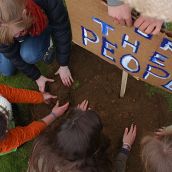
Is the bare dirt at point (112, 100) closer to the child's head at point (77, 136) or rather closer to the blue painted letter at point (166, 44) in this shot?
the child's head at point (77, 136)

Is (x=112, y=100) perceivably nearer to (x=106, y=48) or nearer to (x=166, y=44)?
(x=106, y=48)

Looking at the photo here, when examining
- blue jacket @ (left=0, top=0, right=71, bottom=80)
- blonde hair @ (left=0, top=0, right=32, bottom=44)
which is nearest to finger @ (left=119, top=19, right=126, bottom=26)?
blonde hair @ (left=0, top=0, right=32, bottom=44)

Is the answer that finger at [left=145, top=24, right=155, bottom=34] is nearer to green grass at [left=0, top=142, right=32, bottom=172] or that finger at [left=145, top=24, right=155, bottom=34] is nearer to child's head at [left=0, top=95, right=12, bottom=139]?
child's head at [left=0, top=95, right=12, bottom=139]

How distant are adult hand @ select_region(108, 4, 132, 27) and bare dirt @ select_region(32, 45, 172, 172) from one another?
2.79 feet

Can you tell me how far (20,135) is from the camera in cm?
204

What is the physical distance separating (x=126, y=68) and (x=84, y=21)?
295mm

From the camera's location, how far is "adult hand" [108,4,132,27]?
130 cm

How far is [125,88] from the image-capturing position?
2.10 m

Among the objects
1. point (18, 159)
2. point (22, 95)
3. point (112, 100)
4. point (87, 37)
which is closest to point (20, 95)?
point (22, 95)

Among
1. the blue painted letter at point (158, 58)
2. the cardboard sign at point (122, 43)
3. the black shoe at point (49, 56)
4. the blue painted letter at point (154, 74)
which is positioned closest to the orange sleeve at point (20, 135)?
the black shoe at point (49, 56)

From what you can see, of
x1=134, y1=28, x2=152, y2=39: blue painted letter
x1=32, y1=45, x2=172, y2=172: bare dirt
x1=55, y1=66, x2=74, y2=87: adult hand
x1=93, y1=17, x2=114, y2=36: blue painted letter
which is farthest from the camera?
x1=55, y1=66, x2=74, y2=87: adult hand

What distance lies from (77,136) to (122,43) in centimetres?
44

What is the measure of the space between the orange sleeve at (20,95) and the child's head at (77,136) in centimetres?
54

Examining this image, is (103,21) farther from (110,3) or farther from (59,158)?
(59,158)
